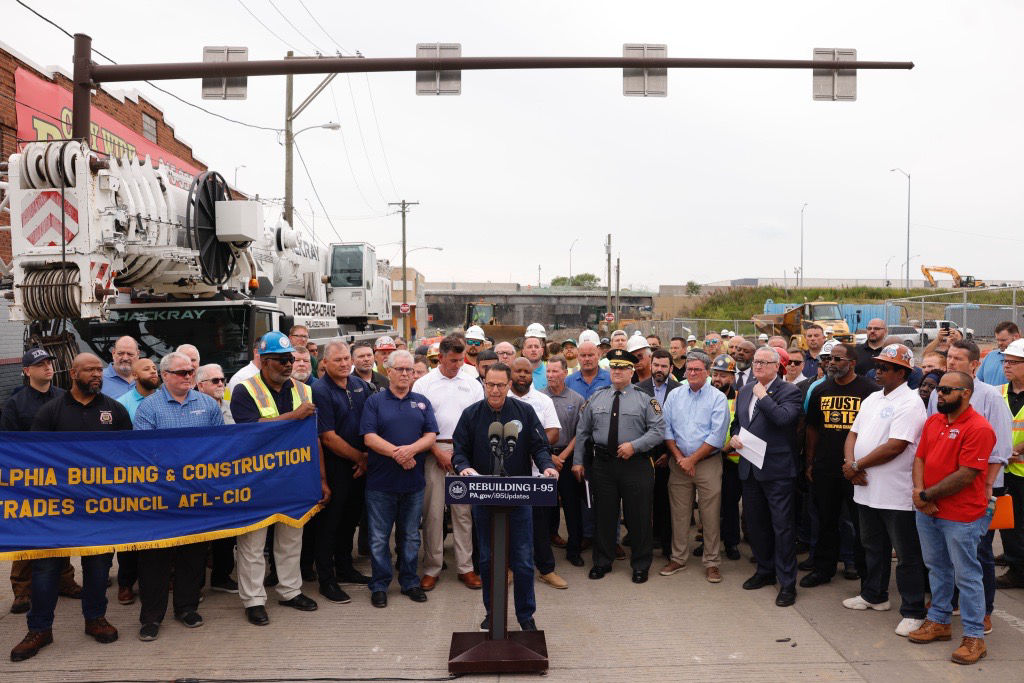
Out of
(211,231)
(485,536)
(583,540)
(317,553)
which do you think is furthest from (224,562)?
(211,231)

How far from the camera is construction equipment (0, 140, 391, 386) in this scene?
25.0 feet

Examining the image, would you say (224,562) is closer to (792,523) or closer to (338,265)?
(792,523)

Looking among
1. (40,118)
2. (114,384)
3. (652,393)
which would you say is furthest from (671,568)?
(40,118)

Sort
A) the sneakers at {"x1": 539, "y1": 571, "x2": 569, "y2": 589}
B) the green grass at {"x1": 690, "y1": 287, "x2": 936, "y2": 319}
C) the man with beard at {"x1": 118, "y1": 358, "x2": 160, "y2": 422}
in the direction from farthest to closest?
the green grass at {"x1": 690, "y1": 287, "x2": 936, "y2": 319} < the sneakers at {"x1": 539, "y1": 571, "x2": 569, "y2": 589} < the man with beard at {"x1": 118, "y1": 358, "x2": 160, "y2": 422}

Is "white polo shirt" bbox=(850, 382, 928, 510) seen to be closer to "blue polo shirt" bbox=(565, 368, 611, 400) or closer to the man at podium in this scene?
the man at podium

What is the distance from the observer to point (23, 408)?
594 centimetres

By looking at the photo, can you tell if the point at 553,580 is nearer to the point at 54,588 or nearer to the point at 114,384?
the point at 54,588

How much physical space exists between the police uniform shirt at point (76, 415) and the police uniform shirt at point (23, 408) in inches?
5.3

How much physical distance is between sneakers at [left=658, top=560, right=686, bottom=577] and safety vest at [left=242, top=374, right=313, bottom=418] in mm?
3608

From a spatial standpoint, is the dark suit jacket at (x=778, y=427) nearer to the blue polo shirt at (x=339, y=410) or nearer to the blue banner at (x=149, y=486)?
the blue polo shirt at (x=339, y=410)

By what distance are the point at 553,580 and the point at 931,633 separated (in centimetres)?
295

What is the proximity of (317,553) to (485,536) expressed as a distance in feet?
5.68

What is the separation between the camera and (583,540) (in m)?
8.03

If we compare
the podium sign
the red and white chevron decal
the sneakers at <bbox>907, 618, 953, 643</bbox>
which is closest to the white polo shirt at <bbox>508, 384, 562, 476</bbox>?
the podium sign
